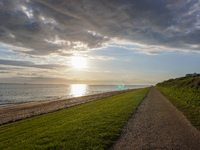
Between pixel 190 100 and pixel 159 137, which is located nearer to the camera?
pixel 159 137

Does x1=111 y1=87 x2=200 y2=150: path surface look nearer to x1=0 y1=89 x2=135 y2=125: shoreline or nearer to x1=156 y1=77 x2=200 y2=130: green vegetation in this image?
x1=156 y1=77 x2=200 y2=130: green vegetation

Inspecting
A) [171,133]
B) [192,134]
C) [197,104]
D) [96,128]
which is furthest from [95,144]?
[197,104]

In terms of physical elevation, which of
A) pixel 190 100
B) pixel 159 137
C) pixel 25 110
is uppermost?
pixel 190 100

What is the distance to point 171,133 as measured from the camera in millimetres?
10000

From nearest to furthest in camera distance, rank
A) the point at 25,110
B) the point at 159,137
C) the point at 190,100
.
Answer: the point at 159,137 → the point at 190,100 → the point at 25,110

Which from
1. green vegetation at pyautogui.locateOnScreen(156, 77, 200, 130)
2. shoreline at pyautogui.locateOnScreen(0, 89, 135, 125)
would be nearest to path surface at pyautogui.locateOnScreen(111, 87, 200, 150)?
green vegetation at pyautogui.locateOnScreen(156, 77, 200, 130)

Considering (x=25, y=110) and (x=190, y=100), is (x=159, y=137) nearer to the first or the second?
(x=190, y=100)

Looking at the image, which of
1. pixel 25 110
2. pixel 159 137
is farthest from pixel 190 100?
pixel 25 110

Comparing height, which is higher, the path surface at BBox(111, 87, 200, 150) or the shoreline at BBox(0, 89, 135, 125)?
the path surface at BBox(111, 87, 200, 150)

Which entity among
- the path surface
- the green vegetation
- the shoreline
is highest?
the green vegetation

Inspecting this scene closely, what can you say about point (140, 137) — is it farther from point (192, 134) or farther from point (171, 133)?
point (192, 134)

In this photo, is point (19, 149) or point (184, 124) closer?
point (19, 149)

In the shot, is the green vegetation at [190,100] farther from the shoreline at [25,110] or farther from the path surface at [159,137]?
the shoreline at [25,110]

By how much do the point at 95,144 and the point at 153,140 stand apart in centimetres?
401
